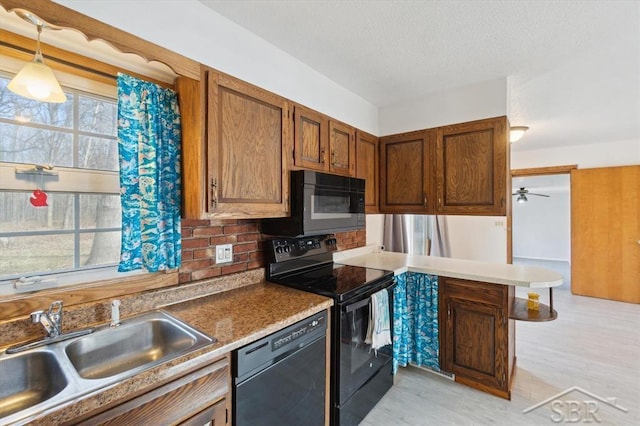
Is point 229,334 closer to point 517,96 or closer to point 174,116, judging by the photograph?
point 174,116

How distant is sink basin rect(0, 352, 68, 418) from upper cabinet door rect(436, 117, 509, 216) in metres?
2.60

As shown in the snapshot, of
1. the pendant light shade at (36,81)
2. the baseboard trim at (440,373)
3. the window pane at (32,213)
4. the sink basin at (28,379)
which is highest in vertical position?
the pendant light shade at (36,81)

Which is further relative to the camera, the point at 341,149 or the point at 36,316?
the point at 341,149

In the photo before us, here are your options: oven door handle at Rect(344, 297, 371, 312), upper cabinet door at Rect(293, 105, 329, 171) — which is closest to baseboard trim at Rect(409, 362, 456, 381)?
oven door handle at Rect(344, 297, 371, 312)

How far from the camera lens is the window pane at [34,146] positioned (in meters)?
1.19

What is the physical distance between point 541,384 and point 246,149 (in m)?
2.86

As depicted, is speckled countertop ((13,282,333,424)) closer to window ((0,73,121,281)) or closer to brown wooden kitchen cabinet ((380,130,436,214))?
window ((0,73,121,281))

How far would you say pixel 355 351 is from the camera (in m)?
1.77

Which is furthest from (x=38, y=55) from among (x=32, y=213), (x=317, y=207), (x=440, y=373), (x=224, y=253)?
(x=440, y=373)

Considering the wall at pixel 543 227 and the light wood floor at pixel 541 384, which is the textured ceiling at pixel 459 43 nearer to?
the light wood floor at pixel 541 384

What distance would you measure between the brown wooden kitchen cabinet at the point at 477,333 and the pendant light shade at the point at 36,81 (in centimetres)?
260

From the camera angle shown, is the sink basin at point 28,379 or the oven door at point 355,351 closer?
the sink basin at point 28,379

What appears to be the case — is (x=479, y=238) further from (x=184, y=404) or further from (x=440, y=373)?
(x=184, y=404)

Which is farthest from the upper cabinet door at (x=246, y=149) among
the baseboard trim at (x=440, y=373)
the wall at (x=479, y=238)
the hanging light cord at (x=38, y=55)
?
the wall at (x=479, y=238)
